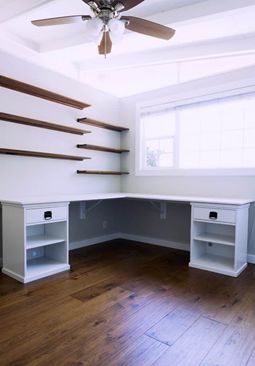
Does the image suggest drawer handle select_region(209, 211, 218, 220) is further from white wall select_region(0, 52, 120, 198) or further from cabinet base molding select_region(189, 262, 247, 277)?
white wall select_region(0, 52, 120, 198)

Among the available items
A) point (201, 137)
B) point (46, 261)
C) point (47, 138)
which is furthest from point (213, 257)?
point (47, 138)

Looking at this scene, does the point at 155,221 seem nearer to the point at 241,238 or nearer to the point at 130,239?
the point at 130,239

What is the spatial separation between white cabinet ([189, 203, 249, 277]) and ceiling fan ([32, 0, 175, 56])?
1841 mm

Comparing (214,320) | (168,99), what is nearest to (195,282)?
(214,320)

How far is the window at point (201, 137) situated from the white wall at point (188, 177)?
146 mm

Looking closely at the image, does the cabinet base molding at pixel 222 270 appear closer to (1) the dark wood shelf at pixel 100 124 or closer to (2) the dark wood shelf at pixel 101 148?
(2) the dark wood shelf at pixel 101 148

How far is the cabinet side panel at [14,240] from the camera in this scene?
8.10ft

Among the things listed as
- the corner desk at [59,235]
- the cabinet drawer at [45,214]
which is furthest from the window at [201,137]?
the cabinet drawer at [45,214]

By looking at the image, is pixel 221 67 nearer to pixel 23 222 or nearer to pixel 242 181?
pixel 242 181

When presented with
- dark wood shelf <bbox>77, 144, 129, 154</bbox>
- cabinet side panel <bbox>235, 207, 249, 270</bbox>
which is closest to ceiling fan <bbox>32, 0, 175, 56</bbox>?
dark wood shelf <bbox>77, 144, 129, 154</bbox>

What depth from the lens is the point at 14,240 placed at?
256 centimetres

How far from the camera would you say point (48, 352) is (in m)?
1.46

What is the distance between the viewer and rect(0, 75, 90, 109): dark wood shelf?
2714mm

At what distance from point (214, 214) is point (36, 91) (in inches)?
99.1
